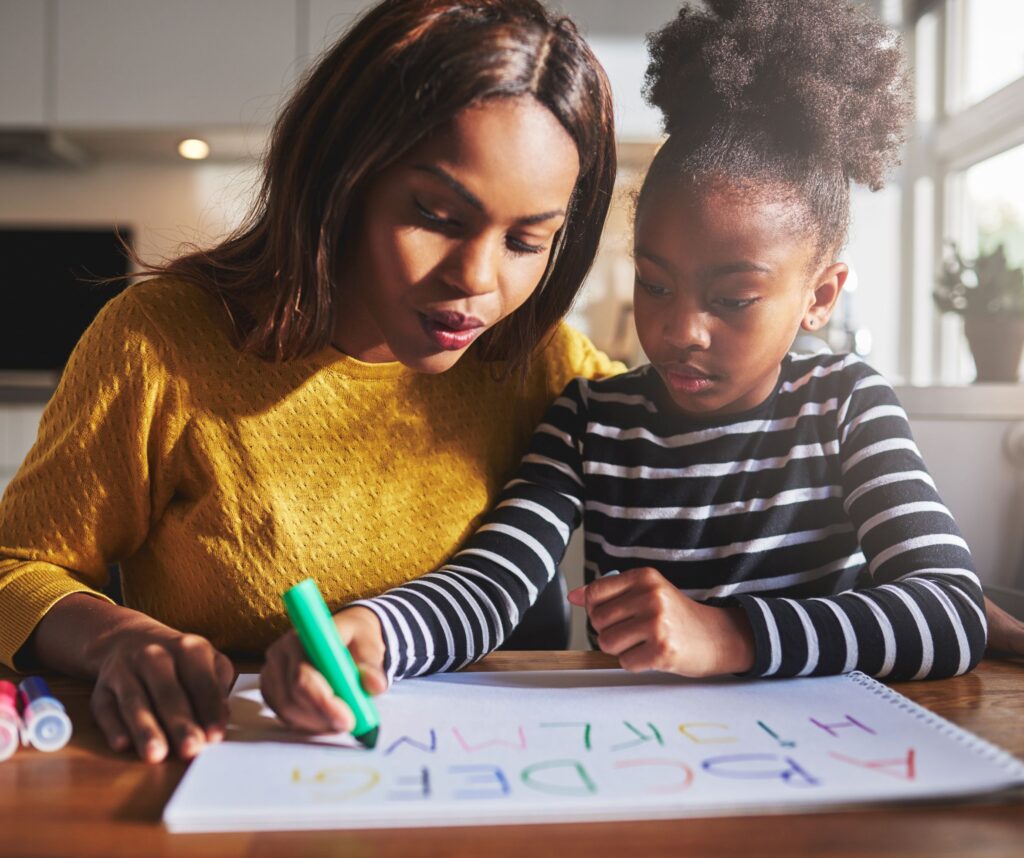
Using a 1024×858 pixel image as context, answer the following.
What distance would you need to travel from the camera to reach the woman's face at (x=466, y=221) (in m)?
0.63

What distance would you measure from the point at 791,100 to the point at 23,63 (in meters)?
2.59

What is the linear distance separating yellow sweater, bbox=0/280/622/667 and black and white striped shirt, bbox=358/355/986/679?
0.08m

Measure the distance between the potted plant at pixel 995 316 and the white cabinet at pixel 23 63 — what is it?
236 centimetres

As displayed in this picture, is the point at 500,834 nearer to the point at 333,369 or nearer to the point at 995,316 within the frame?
the point at 333,369

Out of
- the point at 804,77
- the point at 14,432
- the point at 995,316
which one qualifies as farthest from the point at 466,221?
the point at 14,432

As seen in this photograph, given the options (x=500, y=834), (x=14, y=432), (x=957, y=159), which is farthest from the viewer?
(x=14, y=432)

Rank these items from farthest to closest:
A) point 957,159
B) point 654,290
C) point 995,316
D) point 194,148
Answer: point 194,148, point 957,159, point 995,316, point 654,290

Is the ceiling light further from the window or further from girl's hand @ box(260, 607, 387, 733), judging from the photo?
girl's hand @ box(260, 607, 387, 733)

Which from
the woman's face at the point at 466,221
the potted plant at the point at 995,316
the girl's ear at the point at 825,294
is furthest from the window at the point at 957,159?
the woman's face at the point at 466,221

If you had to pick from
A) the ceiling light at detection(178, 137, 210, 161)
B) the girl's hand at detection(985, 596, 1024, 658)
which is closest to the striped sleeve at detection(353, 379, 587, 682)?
the girl's hand at detection(985, 596, 1024, 658)

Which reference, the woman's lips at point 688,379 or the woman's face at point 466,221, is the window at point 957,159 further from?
the woman's face at point 466,221

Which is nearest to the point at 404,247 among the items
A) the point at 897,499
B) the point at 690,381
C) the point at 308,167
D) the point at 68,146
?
the point at 308,167

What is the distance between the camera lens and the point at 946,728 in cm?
51

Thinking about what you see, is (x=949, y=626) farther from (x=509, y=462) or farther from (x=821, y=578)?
(x=509, y=462)
